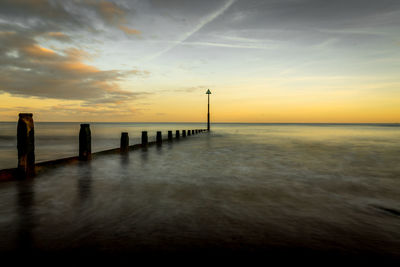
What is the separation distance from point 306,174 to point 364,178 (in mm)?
1717

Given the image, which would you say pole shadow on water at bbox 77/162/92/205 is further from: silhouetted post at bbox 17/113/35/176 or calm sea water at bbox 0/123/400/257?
silhouetted post at bbox 17/113/35/176

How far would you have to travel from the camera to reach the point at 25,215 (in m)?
4.12

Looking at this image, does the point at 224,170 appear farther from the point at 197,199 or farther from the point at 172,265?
the point at 172,265

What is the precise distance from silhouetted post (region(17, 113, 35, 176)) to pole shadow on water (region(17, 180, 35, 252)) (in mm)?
659

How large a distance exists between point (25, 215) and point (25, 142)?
337 centimetres

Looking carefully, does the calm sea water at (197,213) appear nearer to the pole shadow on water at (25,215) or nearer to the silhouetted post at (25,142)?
Answer: the pole shadow on water at (25,215)

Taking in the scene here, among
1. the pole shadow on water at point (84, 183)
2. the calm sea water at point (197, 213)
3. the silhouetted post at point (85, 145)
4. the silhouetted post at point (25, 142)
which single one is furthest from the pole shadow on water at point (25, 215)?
the silhouetted post at point (85, 145)

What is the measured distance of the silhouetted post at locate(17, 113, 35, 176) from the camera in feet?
22.2

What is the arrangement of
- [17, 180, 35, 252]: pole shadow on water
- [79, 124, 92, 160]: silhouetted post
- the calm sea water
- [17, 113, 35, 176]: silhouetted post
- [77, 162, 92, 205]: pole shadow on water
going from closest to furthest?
[17, 180, 35, 252]: pole shadow on water, the calm sea water, [77, 162, 92, 205]: pole shadow on water, [17, 113, 35, 176]: silhouetted post, [79, 124, 92, 160]: silhouetted post

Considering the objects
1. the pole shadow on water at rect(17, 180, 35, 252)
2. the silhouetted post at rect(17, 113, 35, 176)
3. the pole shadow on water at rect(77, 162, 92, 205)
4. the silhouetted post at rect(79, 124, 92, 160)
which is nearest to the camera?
the pole shadow on water at rect(17, 180, 35, 252)

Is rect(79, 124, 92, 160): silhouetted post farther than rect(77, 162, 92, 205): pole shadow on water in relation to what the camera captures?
Yes

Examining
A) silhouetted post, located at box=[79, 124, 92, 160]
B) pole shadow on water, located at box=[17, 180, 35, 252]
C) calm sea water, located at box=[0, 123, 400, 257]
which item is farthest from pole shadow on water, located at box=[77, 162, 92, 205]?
silhouetted post, located at box=[79, 124, 92, 160]

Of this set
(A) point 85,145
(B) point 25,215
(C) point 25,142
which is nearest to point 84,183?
(C) point 25,142

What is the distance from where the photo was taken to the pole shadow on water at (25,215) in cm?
307
